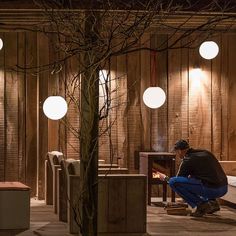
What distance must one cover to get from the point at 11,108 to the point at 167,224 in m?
3.64

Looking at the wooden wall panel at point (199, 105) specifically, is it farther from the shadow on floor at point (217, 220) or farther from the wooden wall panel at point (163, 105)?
the shadow on floor at point (217, 220)

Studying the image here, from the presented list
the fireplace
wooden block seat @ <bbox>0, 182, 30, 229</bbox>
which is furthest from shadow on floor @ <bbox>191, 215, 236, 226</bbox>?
wooden block seat @ <bbox>0, 182, 30, 229</bbox>

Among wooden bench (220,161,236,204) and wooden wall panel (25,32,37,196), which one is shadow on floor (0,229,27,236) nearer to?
wooden wall panel (25,32,37,196)

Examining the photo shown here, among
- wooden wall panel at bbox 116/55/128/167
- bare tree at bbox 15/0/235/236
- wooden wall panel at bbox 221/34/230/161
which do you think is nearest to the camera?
bare tree at bbox 15/0/235/236

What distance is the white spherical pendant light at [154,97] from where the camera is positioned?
946cm

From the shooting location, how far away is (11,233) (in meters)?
7.15

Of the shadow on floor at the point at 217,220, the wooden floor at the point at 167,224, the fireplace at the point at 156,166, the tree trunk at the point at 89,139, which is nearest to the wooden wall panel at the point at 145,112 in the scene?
the fireplace at the point at 156,166

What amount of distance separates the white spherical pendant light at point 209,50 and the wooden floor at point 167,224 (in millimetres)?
2462

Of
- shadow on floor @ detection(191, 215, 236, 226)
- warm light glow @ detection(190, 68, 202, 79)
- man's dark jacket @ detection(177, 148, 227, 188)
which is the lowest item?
shadow on floor @ detection(191, 215, 236, 226)

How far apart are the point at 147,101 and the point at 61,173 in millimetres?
2376

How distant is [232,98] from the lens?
10.5 meters

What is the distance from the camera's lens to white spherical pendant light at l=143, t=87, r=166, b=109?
946cm

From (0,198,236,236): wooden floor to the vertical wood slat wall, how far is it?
4.50 ft

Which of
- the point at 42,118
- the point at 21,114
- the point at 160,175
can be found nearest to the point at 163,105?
the point at 160,175
